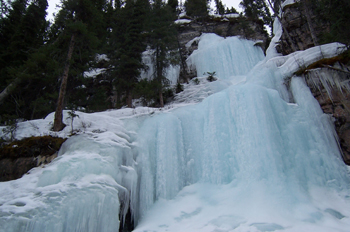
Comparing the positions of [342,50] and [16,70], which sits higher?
[16,70]

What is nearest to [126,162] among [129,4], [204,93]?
[204,93]

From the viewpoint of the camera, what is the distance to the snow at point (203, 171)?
4.83 meters

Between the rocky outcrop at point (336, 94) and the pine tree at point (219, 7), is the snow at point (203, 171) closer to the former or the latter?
the rocky outcrop at point (336, 94)

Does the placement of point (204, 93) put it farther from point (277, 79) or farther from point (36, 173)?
point (36, 173)

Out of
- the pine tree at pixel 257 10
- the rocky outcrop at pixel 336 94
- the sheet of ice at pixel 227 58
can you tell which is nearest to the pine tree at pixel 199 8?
the pine tree at pixel 257 10

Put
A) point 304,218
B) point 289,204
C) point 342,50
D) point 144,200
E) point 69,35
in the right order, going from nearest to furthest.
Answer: point 304,218, point 289,204, point 144,200, point 342,50, point 69,35

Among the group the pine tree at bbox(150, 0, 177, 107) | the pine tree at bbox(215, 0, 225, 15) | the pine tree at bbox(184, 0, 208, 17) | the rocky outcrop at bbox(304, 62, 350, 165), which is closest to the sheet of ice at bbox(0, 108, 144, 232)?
the rocky outcrop at bbox(304, 62, 350, 165)

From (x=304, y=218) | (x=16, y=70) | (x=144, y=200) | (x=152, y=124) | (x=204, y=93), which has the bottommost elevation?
(x=304, y=218)

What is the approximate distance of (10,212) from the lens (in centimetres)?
410

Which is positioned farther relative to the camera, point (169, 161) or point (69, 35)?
point (69, 35)

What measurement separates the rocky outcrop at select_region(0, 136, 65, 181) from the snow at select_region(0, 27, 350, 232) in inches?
20.6

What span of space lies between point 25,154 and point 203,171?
6.07m

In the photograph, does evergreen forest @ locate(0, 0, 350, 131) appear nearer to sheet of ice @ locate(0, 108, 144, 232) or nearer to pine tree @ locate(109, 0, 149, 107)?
pine tree @ locate(109, 0, 149, 107)

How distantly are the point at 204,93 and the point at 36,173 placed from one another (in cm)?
1104
